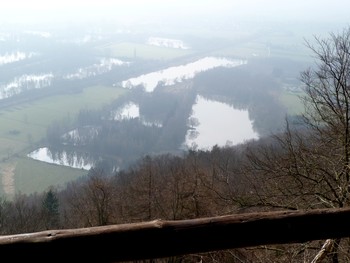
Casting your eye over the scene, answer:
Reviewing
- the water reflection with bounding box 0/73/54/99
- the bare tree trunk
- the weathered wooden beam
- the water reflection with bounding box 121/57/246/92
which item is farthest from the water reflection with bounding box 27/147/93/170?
the weathered wooden beam

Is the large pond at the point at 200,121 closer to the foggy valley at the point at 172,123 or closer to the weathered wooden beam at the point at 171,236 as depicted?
the foggy valley at the point at 172,123

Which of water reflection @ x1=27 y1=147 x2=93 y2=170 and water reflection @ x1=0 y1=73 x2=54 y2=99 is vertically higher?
water reflection @ x1=0 y1=73 x2=54 y2=99

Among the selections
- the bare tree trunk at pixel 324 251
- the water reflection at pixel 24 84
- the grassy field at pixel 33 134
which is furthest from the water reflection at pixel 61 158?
the bare tree trunk at pixel 324 251

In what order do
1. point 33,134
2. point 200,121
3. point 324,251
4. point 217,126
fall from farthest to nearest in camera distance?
point 200,121, point 217,126, point 33,134, point 324,251

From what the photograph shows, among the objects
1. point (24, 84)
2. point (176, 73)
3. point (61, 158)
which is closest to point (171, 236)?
point (61, 158)

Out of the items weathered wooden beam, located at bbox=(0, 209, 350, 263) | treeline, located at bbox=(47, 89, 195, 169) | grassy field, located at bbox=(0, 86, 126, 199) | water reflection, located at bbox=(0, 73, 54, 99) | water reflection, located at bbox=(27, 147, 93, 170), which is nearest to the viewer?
weathered wooden beam, located at bbox=(0, 209, 350, 263)

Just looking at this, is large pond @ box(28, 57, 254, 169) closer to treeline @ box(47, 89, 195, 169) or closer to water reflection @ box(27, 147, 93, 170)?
water reflection @ box(27, 147, 93, 170)

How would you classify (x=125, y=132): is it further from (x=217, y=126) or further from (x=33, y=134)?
(x=217, y=126)
